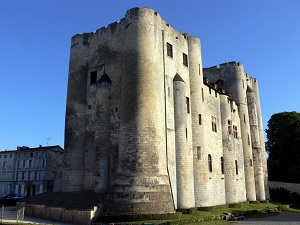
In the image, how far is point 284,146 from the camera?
52.8 m

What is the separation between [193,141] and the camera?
106ft

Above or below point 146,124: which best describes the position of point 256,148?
above

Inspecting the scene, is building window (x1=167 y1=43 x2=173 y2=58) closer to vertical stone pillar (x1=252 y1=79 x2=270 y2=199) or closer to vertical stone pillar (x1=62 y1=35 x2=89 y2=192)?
vertical stone pillar (x1=62 y1=35 x2=89 y2=192)

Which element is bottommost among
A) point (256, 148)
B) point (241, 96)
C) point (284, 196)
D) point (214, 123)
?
point (284, 196)

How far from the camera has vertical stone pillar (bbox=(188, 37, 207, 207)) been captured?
1221 inches

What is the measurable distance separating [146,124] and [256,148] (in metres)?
25.7

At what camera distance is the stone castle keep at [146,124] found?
82.0 ft

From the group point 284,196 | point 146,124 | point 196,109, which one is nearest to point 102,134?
point 146,124

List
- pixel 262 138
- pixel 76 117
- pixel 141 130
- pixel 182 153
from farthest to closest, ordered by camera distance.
Answer: pixel 262 138 < pixel 76 117 < pixel 182 153 < pixel 141 130

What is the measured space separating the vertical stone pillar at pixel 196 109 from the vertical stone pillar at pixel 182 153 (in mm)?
1413

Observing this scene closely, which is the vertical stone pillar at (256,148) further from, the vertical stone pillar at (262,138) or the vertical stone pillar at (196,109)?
the vertical stone pillar at (196,109)

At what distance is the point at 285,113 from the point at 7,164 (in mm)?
58670

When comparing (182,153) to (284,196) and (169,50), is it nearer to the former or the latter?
(169,50)

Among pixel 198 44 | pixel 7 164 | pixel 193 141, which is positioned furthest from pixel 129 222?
pixel 7 164
